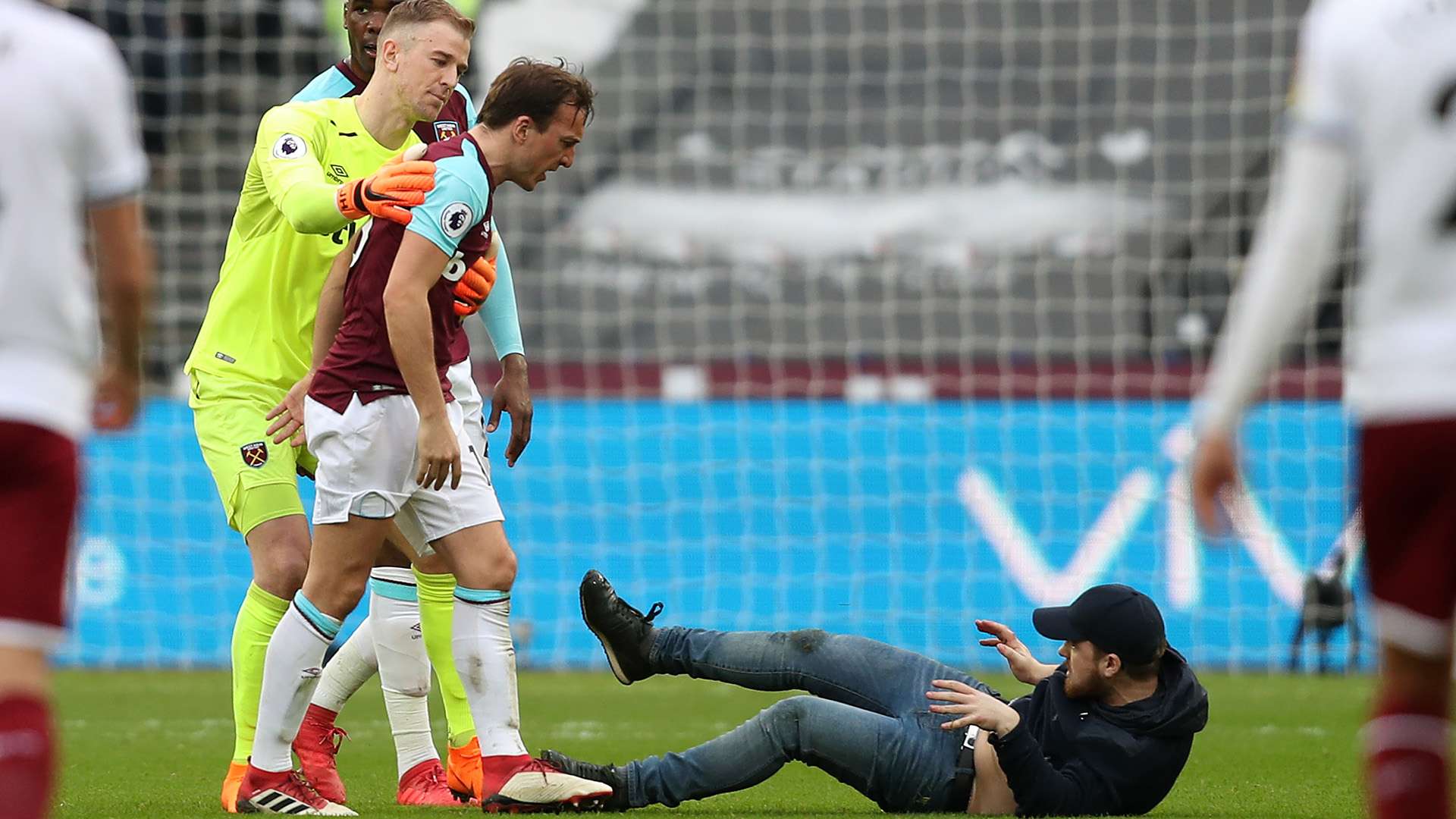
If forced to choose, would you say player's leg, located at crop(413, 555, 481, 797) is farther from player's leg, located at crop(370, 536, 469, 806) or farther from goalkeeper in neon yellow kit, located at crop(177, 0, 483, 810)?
goalkeeper in neon yellow kit, located at crop(177, 0, 483, 810)

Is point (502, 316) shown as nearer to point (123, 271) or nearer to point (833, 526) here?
point (123, 271)

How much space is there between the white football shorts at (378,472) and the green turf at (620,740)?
0.71 metres

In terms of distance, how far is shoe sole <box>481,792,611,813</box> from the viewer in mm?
4223

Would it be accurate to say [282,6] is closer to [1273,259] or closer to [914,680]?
[914,680]

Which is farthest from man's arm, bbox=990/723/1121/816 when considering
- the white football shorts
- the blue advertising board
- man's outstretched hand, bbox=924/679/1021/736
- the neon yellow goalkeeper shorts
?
the blue advertising board

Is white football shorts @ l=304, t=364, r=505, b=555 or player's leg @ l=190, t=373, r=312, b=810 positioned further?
player's leg @ l=190, t=373, r=312, b=810

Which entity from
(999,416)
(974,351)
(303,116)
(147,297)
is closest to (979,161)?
(974,351)

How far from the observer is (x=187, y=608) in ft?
31.9

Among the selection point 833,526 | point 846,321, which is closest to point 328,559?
point 833,526

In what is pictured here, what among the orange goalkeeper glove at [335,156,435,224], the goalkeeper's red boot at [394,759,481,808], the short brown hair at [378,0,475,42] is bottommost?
the goalkeeper's red boot at [394,759,481,808]

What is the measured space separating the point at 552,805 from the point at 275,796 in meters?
0.66

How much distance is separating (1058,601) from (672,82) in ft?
21.1

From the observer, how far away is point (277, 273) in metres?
5.24

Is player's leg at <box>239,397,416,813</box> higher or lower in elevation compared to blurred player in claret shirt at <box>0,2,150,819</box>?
lower
